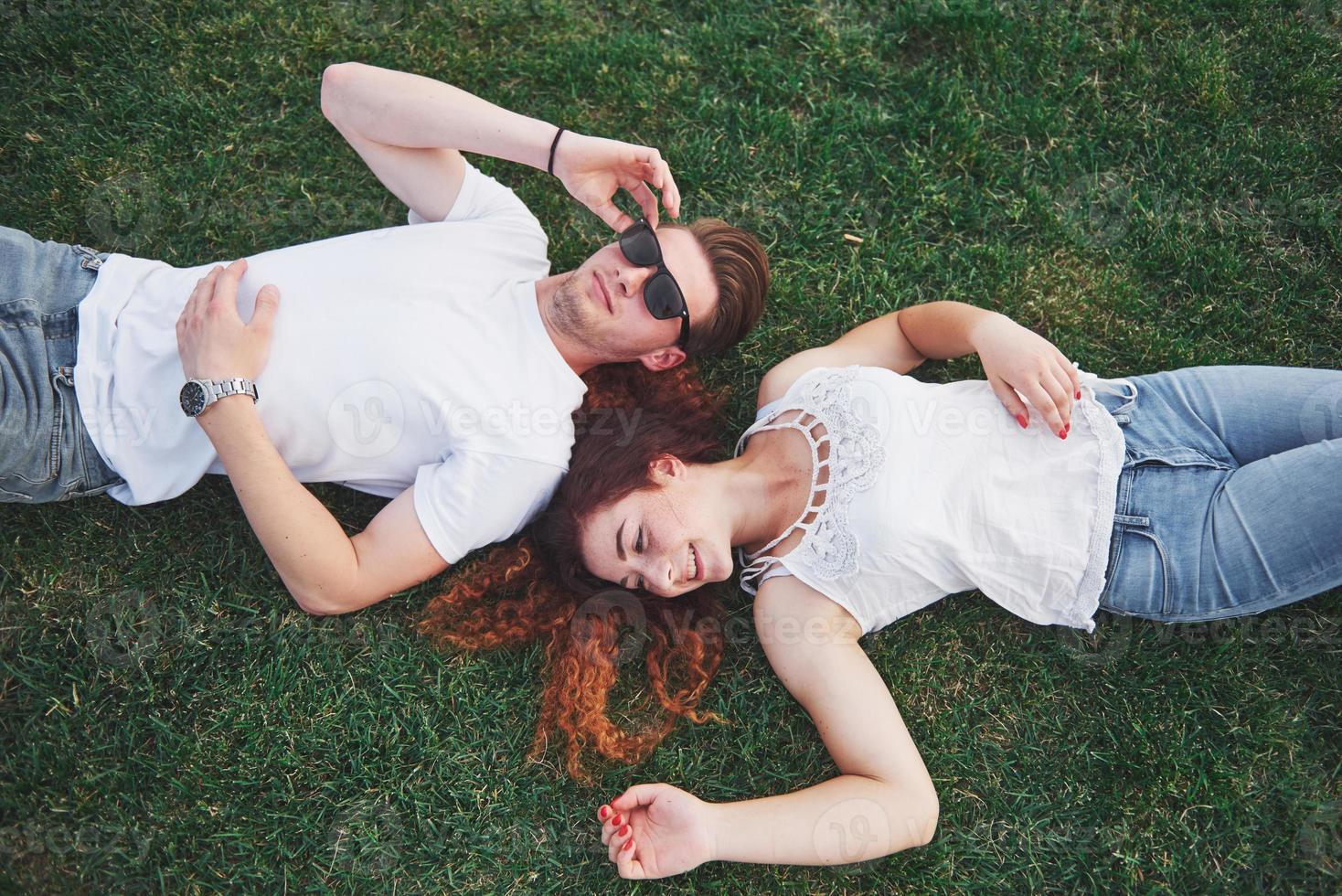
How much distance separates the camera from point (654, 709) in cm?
374

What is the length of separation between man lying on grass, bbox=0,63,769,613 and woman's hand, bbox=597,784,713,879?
1.13 metres

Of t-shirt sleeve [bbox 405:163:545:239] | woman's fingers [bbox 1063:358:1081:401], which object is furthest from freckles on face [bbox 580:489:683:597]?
woman's fingers [bbox 1063:358:1081:401]

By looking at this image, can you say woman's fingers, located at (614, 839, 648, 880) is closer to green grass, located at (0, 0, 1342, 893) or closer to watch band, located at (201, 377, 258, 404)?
green grass, located at (0, 0, 1342, 893)

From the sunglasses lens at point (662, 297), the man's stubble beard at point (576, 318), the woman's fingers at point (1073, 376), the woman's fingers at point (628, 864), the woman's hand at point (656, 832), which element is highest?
the woman's fingers at point (1073, 376)

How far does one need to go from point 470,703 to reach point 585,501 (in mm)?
1063

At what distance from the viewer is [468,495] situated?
127 inches

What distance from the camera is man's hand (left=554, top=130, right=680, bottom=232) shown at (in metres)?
3.49

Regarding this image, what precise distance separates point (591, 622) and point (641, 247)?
156cm

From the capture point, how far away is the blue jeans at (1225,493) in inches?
126

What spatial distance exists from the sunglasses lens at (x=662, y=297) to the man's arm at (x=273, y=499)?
1.15 metres

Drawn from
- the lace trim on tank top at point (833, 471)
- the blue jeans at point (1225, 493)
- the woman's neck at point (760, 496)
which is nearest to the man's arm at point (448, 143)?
the lace trim on tank top at point (833, 471)

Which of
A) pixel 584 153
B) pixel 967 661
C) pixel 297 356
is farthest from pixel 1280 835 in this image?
pixel 297 356

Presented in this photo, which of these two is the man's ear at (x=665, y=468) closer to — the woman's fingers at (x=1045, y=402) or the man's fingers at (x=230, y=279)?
the woman's fingers at (x=1045, y=402)

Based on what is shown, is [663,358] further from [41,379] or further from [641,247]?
[41,379]
